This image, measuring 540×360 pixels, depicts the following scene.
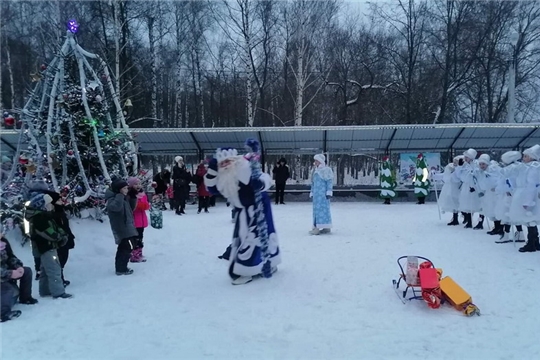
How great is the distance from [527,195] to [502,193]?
946 mm

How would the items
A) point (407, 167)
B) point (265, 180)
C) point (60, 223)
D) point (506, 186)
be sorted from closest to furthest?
point (60, 223) → point (265, 180) → point (506, 186) → point (407, 167)

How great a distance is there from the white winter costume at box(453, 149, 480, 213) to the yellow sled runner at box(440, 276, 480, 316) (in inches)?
228

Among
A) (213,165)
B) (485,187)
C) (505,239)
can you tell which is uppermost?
(213,165)

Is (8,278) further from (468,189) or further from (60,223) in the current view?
(468,189)

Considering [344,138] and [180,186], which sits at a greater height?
[344,138]

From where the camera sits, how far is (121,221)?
270 inches

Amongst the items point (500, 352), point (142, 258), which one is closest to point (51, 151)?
point (142, 258)

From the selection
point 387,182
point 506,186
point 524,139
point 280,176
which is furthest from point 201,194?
point 524,139

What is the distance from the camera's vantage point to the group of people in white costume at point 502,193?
8219mm

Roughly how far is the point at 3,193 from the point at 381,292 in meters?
6.46

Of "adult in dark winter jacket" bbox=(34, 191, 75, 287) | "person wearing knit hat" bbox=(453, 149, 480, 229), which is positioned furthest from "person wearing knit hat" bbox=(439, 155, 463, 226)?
"adult in dark winter jacket" bbox=(34, 191, 75, 287)

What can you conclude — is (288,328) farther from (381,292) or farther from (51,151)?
(51,151)


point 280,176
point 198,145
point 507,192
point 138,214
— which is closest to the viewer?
point 138,214

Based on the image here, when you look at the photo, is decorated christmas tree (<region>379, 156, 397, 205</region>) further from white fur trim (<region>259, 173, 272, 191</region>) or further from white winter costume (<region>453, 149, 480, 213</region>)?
white fur trim (<region>259, 173, 272, 191</region>)
